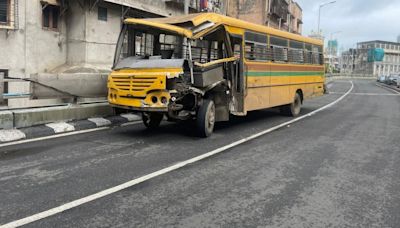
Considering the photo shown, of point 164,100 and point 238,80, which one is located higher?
point 238,80

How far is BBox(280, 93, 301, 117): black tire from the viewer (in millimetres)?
14711

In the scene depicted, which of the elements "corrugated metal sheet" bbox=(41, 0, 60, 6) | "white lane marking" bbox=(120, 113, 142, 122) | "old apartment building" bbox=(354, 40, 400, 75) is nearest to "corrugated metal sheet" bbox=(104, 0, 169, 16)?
"corrugated metal sheet" bbox=(41, 0, 60, 6)

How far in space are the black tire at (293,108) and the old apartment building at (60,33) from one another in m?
9.54

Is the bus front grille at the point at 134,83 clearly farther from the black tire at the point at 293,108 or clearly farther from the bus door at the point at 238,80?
the black tire at the point at 293,108

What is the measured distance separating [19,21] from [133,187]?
15275mm

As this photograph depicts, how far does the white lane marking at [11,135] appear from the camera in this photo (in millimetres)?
8420

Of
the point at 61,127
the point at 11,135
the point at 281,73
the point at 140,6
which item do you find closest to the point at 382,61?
the point at 140,6

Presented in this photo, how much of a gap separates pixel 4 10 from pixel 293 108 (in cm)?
1254

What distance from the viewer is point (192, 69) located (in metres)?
9.03

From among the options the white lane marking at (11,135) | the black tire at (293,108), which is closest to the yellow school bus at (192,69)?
the white lane marking at (11,135)

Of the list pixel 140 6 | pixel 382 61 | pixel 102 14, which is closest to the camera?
pixel 102 14

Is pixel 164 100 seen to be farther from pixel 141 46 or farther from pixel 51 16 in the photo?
pixel 51 16

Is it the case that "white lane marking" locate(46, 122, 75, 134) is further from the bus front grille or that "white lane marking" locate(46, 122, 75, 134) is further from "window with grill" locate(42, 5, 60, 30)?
"window with grill" locate(42, 5, 60, 30)

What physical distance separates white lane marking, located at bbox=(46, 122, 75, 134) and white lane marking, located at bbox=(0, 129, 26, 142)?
0.80m
